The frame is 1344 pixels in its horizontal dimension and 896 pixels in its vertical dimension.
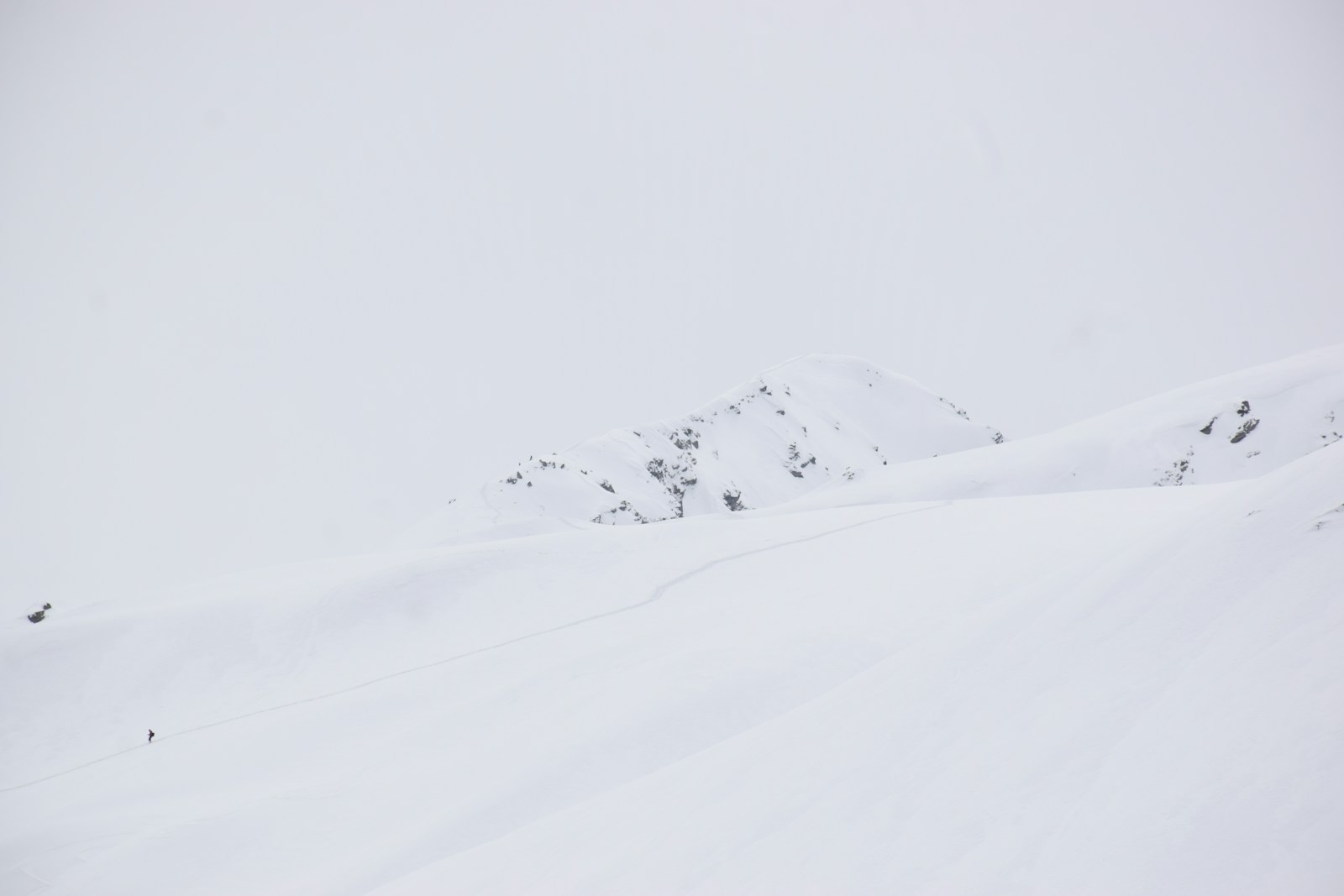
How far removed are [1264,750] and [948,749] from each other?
2.53 m

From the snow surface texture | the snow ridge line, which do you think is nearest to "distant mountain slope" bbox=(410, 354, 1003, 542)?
the snow surface texture

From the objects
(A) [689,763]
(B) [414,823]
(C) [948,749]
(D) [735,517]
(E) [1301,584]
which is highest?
(E) [1301,584]

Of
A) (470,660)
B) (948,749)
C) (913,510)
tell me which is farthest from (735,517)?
(948,749)

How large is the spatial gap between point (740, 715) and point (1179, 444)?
116ft

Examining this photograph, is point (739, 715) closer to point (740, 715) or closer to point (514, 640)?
point (740, 715)

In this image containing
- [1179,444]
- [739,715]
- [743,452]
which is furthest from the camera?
[743,452]

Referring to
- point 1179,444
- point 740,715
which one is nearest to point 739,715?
point 740,715

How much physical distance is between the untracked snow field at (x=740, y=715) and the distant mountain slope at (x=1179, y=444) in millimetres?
16996

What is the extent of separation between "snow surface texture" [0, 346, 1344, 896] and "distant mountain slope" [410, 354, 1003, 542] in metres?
22.4

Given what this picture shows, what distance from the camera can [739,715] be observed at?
11.8 metres

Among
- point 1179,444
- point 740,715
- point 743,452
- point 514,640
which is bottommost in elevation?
point 743,452

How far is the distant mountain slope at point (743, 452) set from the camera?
47406mm

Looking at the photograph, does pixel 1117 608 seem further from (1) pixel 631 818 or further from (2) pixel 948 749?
(1) pixel 631 818

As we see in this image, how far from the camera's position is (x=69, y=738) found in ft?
53.6
